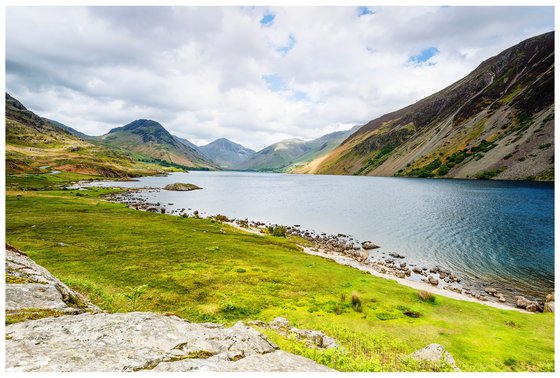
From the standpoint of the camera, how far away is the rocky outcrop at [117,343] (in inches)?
278

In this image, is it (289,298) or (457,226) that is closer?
(289,298)

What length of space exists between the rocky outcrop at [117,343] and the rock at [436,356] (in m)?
7.64

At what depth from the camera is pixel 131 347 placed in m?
8.09

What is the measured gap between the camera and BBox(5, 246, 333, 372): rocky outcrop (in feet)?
23.2

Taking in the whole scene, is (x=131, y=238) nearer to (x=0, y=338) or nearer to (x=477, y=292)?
(x=0, y=338)

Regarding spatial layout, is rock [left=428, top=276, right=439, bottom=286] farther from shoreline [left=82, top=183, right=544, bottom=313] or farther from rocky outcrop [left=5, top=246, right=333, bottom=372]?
rocky outcrop [left=5, top=246, right=333, bottom=372]

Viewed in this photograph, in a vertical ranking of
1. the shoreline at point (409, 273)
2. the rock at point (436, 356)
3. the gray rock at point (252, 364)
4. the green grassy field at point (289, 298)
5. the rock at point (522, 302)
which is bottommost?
the shoreline at point (409, 273)

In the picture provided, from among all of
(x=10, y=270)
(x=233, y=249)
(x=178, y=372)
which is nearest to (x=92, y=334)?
(x=178, y=372)

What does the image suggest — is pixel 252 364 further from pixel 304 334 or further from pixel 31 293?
pixel 31 293

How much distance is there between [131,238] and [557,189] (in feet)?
144

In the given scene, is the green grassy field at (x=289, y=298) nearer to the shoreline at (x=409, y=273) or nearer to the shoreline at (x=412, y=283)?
the shoreline at (x=412, y=283)

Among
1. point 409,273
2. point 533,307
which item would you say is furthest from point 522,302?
point 409,273

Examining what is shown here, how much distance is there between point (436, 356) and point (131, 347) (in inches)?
516

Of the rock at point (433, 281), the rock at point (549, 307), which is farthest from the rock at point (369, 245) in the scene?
the rock at point (549, 307)
